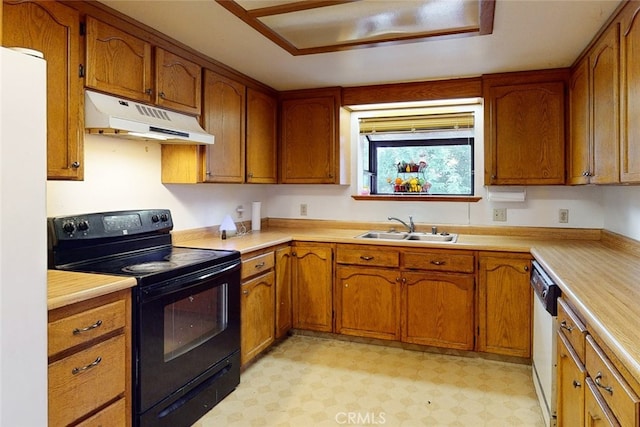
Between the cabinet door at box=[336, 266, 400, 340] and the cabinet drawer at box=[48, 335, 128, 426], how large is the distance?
1809 mm

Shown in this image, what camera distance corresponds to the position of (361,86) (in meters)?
3.51

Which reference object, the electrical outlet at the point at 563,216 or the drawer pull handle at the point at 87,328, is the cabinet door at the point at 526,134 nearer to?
the electrical outlet at the point at 563,216

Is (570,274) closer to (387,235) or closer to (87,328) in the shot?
(387,235)

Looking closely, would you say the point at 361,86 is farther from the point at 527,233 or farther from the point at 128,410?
the point at 128,410

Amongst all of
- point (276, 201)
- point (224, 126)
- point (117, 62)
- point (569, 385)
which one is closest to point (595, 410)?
point (569, 385)

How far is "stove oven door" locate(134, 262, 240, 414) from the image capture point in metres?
1.86

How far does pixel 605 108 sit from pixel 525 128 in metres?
0.89

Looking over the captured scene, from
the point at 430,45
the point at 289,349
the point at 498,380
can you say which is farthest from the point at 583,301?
the point at 289,349

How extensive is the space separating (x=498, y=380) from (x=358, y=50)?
225cm

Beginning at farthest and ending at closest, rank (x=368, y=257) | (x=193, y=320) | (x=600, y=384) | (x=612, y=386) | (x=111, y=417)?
(x=368, y=257)
(x=193, y=320)
(x=111, y=417)
(x=600, y=384)
(x=612, y=386)

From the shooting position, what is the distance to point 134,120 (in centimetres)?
208

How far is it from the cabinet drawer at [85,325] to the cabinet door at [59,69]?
0.63m

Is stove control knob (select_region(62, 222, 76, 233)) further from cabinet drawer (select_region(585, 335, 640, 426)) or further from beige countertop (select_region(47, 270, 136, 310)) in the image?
cabinet drawer (select_region(585, 335, 640, 426))

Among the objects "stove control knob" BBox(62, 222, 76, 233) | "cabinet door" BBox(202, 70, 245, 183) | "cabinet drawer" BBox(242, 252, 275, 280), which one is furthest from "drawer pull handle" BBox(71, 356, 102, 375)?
"cabinet door" BBox(202, 70, 245, 183)
